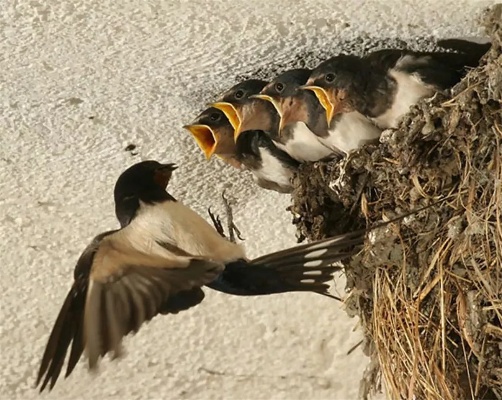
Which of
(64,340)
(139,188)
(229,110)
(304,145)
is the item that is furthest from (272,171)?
(64,340)

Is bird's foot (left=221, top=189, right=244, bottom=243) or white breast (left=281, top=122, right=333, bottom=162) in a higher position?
white breast (left=281, top=122, right=333, bottom=162)

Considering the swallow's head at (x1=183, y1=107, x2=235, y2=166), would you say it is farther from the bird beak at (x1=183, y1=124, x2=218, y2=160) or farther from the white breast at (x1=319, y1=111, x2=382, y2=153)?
the white breast at (x1=319, y1=111, x2=382, y2=153)

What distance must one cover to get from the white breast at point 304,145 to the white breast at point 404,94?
138 millimetres

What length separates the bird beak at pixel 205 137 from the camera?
4.88 feet

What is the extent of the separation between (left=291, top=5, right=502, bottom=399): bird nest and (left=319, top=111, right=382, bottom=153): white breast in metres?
0.02

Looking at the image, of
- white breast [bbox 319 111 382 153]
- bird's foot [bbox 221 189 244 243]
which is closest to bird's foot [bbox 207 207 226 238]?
bird's foot [bbox 221 189 244 243]

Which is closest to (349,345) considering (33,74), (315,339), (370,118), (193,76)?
(315,339)

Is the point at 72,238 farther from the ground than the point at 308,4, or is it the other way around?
the point at 308,4

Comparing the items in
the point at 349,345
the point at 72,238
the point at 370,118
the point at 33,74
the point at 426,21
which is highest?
the point at 33,74

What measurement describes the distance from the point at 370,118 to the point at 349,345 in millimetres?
602

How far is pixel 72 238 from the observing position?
1.70 metres

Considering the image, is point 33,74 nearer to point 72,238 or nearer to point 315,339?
point 72,238

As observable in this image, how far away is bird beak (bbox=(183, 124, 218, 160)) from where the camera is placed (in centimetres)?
149

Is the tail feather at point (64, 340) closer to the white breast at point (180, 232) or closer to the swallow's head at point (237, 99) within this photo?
the white breast at point (180, 232)
